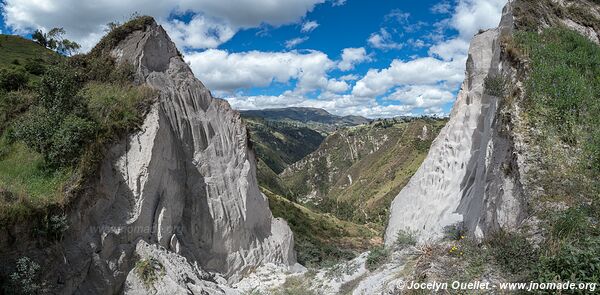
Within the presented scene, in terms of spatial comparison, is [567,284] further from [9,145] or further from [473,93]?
[9,145]

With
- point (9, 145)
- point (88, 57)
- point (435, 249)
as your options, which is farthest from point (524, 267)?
point (88, 57)

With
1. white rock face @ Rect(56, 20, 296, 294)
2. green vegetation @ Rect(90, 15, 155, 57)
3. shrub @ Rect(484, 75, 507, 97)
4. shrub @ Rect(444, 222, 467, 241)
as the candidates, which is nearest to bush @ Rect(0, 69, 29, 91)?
green vegetation @ Rect(90, 15, 155, 57)

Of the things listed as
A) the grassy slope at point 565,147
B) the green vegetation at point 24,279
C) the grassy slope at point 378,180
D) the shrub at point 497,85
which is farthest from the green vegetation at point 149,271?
the grassy slope at point 378,180

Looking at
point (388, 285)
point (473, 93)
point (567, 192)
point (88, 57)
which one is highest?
point (88, 57)

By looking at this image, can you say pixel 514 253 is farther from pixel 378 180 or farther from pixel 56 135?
pixel 378 180

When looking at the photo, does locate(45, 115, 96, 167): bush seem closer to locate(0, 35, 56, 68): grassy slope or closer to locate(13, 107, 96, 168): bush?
locate(13, 107, 96, 168): bush

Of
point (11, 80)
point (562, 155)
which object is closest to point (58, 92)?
point (562, 155)
